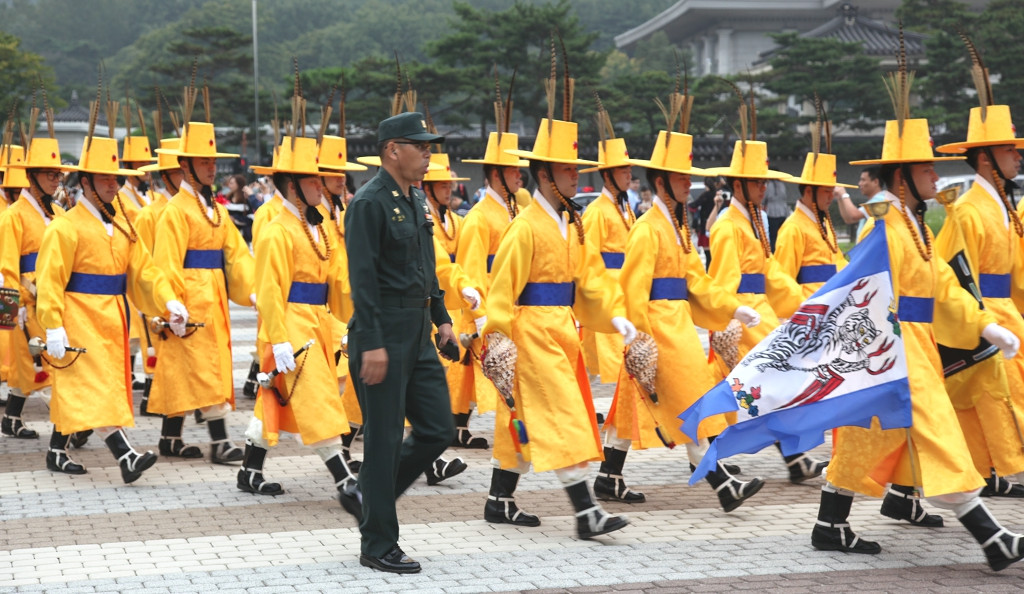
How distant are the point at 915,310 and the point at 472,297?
2.59 m

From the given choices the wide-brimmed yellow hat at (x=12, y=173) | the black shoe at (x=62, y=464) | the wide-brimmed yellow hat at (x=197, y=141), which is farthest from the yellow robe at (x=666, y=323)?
the wide-brimmed yellow hat at (x=12, y=173)

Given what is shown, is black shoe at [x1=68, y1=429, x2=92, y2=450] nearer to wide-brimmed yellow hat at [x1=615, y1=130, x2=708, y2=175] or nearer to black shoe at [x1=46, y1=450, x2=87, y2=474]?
black shoe at [x1=46, y1=450, x2=87, y2=474]

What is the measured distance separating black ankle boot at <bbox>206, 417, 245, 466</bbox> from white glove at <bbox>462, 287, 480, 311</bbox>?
5.94 feet

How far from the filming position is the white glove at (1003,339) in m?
5.49

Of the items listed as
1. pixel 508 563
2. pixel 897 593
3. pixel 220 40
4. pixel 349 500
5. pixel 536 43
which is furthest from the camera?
pixel 220 40

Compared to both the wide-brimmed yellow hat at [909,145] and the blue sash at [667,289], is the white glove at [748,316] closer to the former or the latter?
the blue sash at [667,289]

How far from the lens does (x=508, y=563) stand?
17.4ft

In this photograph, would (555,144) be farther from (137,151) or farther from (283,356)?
(137,151)

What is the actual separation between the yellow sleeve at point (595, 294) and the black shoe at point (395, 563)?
1.60m

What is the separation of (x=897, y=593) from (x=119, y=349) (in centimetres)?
475

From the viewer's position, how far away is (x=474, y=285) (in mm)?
7980

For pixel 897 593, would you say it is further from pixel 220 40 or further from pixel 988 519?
pixel 220 40

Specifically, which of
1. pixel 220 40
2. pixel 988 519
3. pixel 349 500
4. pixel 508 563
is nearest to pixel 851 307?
pixel 988 519

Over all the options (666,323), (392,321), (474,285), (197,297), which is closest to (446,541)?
(392,321)
